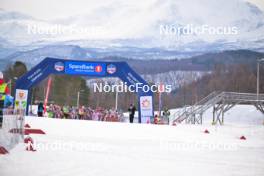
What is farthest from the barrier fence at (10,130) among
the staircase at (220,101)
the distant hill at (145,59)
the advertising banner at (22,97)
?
the distant hill at (145,59)

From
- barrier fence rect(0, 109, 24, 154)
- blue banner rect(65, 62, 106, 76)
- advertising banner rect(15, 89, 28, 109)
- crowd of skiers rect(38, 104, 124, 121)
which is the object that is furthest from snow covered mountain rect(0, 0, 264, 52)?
barrier fence rect(0, 109, 24, 154)

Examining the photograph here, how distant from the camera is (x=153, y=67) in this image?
5912cm

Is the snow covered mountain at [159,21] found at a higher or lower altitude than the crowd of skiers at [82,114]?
higher

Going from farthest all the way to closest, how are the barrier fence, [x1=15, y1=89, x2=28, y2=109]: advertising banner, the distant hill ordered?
the distant hill
[x1=15, y1=89, x2=28, y2=109]: advertising banner
the barrier fence

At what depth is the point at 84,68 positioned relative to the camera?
1914 centimetres

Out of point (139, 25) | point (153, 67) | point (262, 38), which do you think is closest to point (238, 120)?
point (262, 38)

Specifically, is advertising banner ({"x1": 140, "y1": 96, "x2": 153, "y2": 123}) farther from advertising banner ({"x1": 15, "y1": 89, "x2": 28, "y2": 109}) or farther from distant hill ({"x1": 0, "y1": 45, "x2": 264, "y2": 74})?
distant hill ({"x1": 0, "y1": 45, "x2": 264, "y2": 74})

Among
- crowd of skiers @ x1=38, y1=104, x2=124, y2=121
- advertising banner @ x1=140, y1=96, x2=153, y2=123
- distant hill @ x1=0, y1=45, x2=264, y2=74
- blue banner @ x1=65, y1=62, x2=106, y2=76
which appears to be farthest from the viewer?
distant hill @ x1=0, y1=45, x2=264, y2=74

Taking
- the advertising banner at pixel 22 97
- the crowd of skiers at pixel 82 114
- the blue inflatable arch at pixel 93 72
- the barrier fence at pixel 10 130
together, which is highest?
the blue inflatable arch at pixel 93 72

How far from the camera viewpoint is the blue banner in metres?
19.1

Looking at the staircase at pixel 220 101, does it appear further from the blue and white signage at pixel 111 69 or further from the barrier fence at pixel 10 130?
the barrier fence at pixel 10 130

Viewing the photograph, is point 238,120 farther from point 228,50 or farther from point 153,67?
point 153,67

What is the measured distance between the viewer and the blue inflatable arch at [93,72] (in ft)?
61.9

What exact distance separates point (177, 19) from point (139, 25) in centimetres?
634
